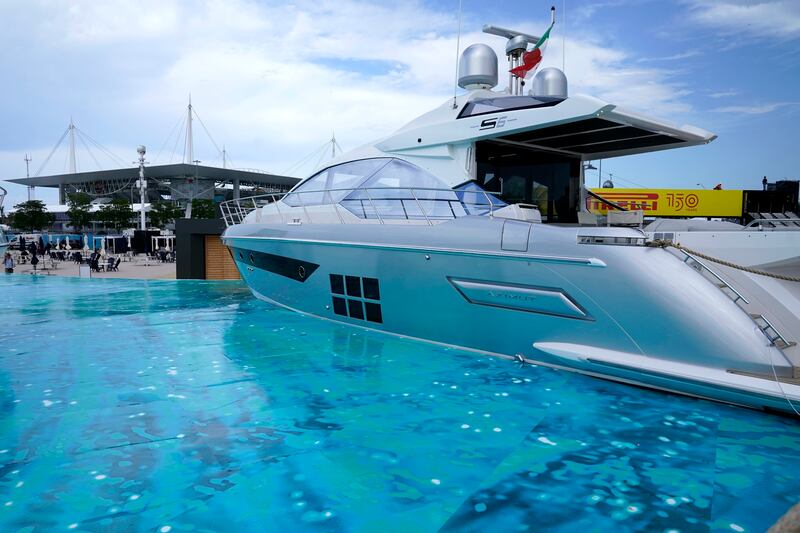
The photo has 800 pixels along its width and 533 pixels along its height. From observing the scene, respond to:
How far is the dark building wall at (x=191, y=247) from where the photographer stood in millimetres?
14945

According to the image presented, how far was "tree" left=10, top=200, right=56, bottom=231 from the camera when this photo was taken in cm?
5350

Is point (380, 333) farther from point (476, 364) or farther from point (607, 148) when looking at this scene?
point (607, 148)

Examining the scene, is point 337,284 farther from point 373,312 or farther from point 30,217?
point 30,217

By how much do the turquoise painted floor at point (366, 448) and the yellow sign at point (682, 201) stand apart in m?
20.2

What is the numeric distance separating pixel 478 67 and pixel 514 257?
3.67 metres

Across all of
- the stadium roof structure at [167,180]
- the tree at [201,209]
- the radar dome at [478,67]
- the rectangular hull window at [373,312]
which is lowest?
the rectangular hull window at [373,312]

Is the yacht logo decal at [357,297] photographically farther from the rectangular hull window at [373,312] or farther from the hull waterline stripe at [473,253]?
the hull waterline stripe at [473,253]

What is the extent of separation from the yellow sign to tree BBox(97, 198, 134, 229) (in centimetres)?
4808

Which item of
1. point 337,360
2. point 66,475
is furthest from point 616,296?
point 66,475

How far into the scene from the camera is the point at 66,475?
3139 millimetres

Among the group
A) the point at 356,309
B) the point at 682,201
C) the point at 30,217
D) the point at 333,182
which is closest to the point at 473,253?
the point at 356,309

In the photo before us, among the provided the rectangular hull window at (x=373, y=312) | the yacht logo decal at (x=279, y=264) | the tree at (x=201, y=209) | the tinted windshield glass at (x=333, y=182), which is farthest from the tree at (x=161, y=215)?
the rectangular hull window at (x=373, y=312)

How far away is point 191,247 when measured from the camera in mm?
15352

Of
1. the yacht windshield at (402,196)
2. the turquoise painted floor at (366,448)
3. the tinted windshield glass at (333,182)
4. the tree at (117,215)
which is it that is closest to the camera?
the turquoise painted floor at (366,448)
